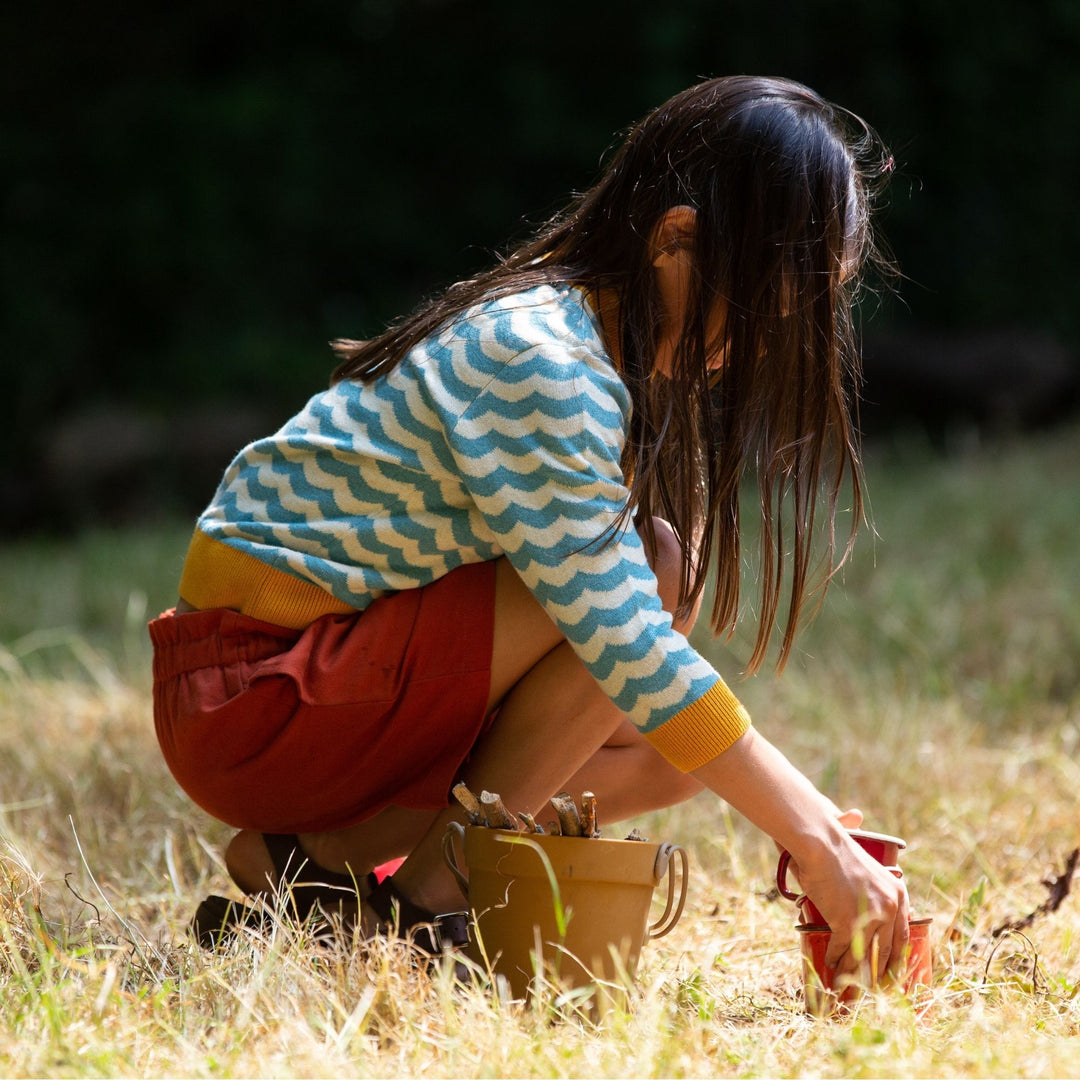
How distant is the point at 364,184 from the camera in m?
6.56

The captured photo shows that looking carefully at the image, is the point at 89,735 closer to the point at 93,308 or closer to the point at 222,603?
the point at 222,603

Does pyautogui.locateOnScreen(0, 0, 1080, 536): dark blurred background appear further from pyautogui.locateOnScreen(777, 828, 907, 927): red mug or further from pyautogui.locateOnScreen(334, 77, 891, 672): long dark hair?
pyautogui.locateOnScreen(777, 828, 907, 927): red mug

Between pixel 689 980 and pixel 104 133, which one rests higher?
pixel 104 133

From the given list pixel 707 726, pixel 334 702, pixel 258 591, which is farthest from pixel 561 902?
pixel 258 591

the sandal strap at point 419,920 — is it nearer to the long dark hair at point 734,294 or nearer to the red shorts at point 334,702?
the red shorts at point 334,702

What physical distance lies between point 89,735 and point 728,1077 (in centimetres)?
150

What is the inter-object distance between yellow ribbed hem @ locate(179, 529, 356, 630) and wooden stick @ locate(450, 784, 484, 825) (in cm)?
28

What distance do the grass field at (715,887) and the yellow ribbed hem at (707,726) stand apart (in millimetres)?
216

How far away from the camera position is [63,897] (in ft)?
4.99

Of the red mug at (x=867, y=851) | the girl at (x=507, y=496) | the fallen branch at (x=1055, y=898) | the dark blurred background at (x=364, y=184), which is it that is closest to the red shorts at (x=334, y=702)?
the girl at (x=507, y=496)

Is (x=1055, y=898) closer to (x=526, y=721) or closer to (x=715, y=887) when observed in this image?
(x=715, y=887)

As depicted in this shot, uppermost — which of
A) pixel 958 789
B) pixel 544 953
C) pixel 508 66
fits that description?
pixel 508 66

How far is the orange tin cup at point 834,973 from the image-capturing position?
121 cm

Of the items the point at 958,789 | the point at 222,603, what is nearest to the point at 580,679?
the point at 222,603
